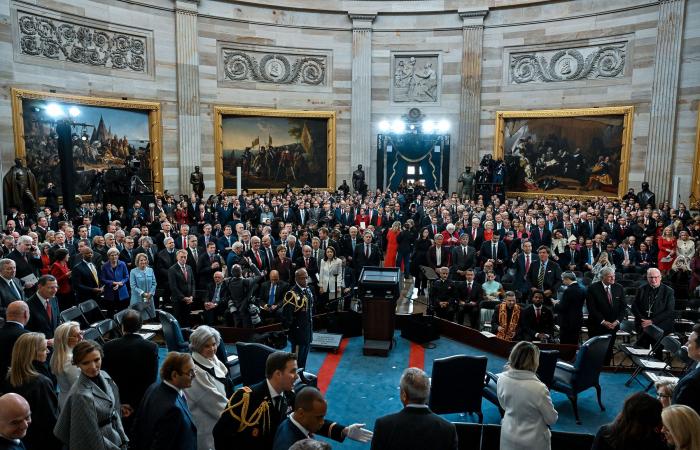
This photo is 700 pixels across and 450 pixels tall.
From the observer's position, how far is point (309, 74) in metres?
25.0

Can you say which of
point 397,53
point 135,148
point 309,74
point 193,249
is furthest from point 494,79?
point 193,249

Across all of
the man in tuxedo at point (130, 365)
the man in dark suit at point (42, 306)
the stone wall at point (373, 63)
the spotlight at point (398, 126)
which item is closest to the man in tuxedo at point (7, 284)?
the man in dark suit at point (42, 306)

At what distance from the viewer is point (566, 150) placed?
22.6 meters

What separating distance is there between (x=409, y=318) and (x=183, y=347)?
457 cm

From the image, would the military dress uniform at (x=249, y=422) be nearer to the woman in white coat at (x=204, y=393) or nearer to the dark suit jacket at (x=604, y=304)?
the woman in white coat at (x=204, y=393)

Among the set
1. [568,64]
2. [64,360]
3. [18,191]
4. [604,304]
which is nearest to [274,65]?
[18,191]

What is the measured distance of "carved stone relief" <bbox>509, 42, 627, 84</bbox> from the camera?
21531 millimetres

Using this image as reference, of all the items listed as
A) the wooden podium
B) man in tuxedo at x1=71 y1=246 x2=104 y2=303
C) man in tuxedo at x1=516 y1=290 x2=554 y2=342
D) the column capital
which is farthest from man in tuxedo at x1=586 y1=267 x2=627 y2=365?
the column capital

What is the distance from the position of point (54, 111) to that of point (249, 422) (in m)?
17.1

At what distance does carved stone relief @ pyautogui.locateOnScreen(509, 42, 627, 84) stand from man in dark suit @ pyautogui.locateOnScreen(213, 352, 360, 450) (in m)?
22.5

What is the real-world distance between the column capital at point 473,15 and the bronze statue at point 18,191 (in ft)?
63.4

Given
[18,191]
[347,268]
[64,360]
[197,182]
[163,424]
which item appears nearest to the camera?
[163,424]

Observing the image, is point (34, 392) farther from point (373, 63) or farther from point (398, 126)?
point (373, 63)

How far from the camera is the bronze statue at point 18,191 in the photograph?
15.2m
